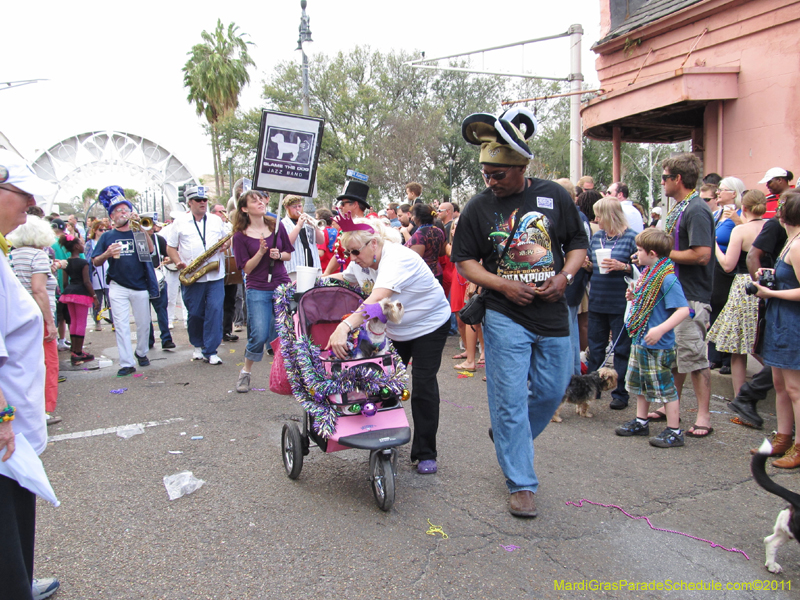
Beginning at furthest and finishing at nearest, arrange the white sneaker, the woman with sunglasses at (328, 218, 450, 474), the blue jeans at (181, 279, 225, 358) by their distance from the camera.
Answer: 1. the white sneaker
2. the blue jeans at (181, 279, 225, 358)
3. the woman with sunglasses at (328, 218, 450, 474)

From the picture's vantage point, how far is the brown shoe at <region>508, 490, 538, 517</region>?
341 cm

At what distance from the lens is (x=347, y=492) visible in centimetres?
387

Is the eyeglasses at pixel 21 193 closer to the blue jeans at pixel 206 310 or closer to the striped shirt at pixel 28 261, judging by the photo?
the striped shirt at pixel 28 261

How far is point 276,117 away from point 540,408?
5122 mm

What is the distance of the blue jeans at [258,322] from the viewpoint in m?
6.52

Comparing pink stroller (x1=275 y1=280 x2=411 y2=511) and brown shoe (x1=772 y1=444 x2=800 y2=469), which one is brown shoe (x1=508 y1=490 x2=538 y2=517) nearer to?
pink stroller (x1=275 y1=280 x2=411 y2=511)

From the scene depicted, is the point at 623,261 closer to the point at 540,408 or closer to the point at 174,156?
the point at 540,408

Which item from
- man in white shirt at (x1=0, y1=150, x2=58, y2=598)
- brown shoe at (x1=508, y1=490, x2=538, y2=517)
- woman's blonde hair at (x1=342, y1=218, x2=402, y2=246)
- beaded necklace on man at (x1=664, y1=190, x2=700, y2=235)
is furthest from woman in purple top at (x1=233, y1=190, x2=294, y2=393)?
man in white shirt at (x1=0, y1=150, x2=58, y2=598)

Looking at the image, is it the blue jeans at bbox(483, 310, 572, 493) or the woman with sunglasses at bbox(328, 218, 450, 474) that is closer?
the blue jeans at bbox(483, 310, 572, 493)

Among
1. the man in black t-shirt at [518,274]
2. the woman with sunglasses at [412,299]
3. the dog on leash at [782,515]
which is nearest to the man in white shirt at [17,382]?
the woman with sunglasses at [412,299]

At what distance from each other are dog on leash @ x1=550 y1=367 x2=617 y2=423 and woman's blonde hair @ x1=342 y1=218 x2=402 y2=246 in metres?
2.32

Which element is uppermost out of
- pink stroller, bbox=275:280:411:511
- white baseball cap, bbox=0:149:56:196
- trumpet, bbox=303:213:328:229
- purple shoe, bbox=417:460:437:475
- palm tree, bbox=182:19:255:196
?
palm tree, bbox=182:19:255:196

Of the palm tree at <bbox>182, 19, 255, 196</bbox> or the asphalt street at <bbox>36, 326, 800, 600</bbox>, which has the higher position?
the palm tree at <bbox>182, 19, 255, 196</bbox>

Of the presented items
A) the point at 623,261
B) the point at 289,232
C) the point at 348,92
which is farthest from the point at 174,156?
the point at 623,261
